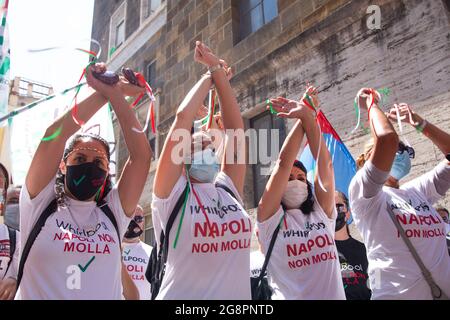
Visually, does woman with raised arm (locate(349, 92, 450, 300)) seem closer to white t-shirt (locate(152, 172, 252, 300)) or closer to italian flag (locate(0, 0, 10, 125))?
white t-shirt (locate(152, 172, 252, 300))

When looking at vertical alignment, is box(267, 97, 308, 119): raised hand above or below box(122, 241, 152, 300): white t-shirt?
above

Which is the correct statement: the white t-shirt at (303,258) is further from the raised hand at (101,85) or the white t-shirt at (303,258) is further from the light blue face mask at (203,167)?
the raised hand at (101,85)

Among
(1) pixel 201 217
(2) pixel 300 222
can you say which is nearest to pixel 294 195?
(2) pixel 300 222

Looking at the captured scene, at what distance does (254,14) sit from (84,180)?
21.5 ft

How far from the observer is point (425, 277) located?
224 centimetres

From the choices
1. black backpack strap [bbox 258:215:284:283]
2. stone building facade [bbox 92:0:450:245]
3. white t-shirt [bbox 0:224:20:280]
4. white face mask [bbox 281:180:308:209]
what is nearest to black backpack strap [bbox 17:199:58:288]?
white t-shirt [bbox 0:224:20:280]

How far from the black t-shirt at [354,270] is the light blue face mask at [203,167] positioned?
52.3 inches

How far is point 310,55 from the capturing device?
20.6 ft

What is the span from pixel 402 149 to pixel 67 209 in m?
2.23

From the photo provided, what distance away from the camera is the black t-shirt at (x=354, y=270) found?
2850 millimetres

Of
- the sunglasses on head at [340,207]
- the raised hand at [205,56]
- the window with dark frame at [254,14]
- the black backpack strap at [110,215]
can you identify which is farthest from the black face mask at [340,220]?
the window with dark frame at [254,14]

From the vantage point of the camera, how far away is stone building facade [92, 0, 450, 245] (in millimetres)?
4840
